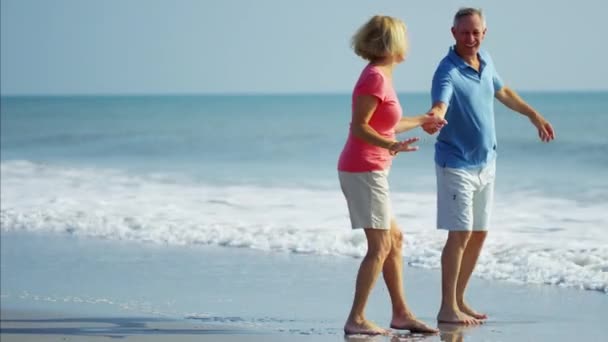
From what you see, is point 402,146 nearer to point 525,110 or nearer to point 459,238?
point 459,238

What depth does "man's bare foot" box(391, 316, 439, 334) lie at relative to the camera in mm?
5688

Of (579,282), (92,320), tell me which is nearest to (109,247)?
(92,320)

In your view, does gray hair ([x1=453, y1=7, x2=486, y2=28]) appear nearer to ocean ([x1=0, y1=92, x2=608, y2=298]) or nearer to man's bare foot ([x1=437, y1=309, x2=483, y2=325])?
man's bare foot ([x1=437, y1=309, x2=483, y2=325])

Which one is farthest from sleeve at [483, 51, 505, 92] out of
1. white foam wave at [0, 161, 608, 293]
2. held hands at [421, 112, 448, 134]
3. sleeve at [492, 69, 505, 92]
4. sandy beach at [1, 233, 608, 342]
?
Answer: white foam wave at [0, 161, 608, 293]

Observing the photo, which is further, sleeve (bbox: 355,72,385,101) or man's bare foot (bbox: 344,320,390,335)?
man's bare foot (bbox: 344,320,390,335)

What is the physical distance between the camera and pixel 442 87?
566 centimetres

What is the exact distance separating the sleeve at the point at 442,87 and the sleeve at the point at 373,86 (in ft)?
1.29

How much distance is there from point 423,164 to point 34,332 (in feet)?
41.8

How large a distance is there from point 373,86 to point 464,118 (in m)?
0.64

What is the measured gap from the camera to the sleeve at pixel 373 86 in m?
5.33

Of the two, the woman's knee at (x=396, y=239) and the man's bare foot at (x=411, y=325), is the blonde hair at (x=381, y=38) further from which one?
the man's bare foot at (x=411, y=325)

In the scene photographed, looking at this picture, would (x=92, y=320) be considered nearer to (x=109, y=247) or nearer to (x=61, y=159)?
(x=109, y=247)

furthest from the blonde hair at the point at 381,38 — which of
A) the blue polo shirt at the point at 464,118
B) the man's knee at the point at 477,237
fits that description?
the man's knee at the point at 477,237

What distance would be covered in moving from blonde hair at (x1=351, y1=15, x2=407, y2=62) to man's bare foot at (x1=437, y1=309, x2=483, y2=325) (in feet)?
4.56
